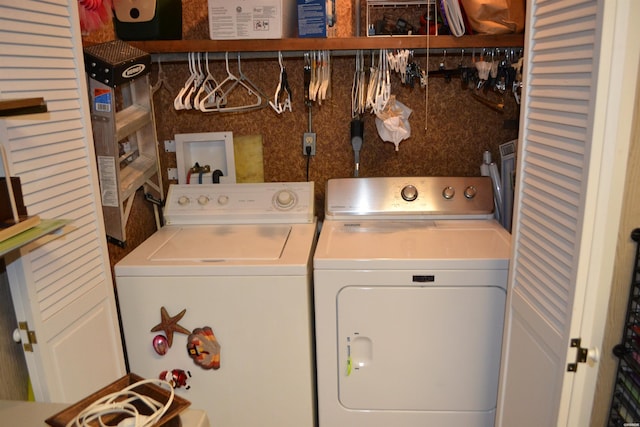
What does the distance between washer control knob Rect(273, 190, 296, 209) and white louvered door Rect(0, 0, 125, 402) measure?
78 centimetres

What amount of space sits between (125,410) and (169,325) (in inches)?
33.1

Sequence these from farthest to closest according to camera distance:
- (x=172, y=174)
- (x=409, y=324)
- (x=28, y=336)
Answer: (x=172, y=174), (x=409, y=324), (x=28, y=336)

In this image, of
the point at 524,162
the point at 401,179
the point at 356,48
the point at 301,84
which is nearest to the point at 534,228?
the point at 524,162

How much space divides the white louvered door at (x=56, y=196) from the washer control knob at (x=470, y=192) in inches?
56.4

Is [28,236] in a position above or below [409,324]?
above

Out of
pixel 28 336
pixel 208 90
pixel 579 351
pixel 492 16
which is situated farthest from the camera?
pixel 208 90

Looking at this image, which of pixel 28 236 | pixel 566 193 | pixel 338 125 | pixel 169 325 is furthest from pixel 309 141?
pixel 28 236

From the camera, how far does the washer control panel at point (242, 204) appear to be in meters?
2.24

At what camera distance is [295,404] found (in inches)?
77.4

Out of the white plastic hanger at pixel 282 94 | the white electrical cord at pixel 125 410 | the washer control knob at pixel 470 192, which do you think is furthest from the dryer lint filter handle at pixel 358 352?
the white plastic hanger at pixel 282 94

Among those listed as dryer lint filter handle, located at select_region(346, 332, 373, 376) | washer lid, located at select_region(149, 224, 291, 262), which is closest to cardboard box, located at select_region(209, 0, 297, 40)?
washer lid, located at select_region(149, 224, 291, 262)

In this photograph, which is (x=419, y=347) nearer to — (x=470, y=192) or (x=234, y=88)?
(x=470, y=192)

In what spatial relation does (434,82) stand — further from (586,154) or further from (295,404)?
(295,404)

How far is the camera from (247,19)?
2016mm
